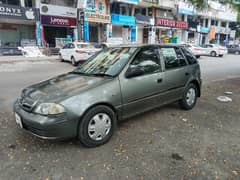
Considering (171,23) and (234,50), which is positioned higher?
(171,23)

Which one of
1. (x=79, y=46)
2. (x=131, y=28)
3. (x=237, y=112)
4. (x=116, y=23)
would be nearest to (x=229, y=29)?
(x=131, y=28)

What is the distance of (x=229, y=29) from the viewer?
146 feet

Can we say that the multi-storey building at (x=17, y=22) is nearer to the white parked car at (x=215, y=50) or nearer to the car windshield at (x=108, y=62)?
the car windshield at (x=108, y=62)

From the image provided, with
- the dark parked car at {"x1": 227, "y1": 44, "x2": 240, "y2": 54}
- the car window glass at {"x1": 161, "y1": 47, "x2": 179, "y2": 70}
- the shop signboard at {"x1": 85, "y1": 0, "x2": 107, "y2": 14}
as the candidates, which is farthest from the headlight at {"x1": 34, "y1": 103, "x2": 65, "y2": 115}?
the dark parked car at {"x1": 227, "y1": 44, "x2": 240, "y2": 54}

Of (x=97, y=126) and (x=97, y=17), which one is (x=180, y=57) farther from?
(x=97, y=17)

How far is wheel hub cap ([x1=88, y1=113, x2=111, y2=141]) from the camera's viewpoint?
321cm

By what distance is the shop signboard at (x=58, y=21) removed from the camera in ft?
63.8

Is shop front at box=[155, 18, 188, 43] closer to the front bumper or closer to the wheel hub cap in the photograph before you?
the wheel hub cap

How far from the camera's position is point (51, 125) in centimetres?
286

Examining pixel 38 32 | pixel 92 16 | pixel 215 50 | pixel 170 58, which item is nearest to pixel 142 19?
pixel 92 16

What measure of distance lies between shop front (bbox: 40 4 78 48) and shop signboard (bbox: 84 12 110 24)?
4.37ft

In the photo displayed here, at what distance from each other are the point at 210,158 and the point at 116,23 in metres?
22.8

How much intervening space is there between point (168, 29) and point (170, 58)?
29062mm

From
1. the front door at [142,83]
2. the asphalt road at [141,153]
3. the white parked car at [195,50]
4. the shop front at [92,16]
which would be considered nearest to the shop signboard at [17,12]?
the shop front at [92,16]
